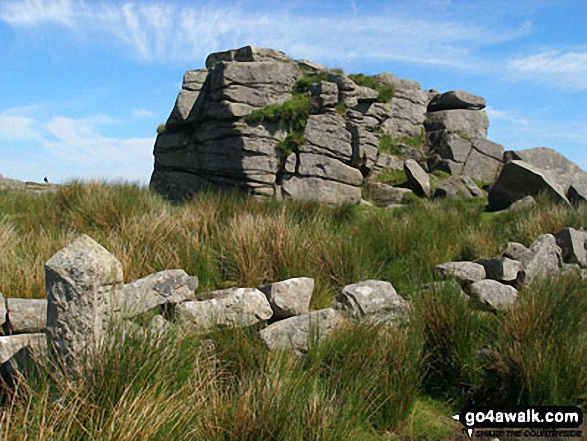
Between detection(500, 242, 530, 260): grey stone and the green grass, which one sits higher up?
the green grass

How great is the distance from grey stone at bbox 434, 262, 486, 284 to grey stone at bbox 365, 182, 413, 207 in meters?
8.71

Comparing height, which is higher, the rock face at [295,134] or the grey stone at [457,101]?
the grey stone at [457,101]

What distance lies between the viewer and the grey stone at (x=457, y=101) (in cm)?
1998

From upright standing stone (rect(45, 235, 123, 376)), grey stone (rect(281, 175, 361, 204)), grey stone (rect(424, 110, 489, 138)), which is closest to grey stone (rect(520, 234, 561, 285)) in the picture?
upright standing stone (rect(45, 235, 123, 376))

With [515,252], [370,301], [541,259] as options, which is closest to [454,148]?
[515,252]

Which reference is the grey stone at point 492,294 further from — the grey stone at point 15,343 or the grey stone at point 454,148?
the grey stone at point 454,148

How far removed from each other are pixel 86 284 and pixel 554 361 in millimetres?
3480

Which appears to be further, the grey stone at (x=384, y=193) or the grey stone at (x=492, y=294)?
the grey stone at (x=384, y=193)

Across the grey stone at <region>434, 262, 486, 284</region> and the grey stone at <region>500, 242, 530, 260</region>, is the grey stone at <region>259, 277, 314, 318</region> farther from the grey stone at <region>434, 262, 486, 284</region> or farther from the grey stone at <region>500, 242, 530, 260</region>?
the grey stone at <region>500, 242, 530, 260</region>

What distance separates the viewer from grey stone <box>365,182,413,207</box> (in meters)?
15.5

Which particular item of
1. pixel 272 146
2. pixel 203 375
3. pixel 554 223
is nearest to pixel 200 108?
pixel 272 146

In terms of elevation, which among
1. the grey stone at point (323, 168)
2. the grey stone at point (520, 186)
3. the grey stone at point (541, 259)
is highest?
the grey stone at point (323, 168)

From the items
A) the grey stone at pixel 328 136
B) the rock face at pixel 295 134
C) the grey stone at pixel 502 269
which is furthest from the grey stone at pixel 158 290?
the grey stone at pixel 328 136

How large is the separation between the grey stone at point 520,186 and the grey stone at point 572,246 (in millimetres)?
3966
